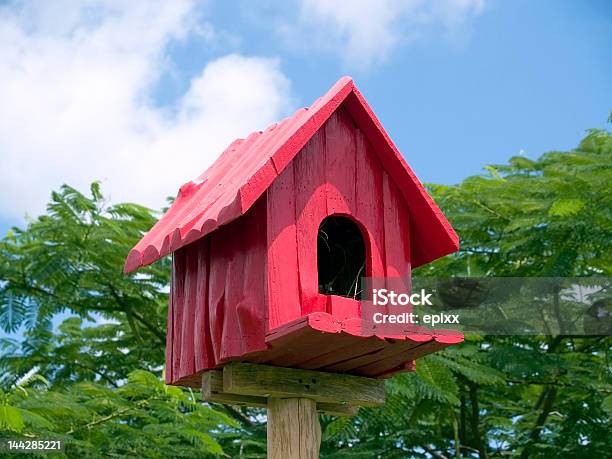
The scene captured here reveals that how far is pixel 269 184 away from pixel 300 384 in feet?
4.22

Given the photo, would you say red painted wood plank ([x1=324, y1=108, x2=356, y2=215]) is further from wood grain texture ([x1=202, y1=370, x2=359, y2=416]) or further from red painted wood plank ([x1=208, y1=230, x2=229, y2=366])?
wood grain texture ([x1=202, y1=370, x2=359, y2=416])

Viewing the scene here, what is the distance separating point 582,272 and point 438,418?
2114mm

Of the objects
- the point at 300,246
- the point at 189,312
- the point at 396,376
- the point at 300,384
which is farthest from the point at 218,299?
the point at 396,376

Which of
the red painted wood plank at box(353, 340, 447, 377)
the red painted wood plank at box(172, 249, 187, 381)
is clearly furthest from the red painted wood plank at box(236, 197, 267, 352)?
the red painted wood plank at box(172, 249, 187, 381)

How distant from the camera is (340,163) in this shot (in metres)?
6.14

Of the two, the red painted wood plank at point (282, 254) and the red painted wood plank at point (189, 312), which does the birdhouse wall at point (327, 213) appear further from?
the red painted wood plank at point (189, 312)

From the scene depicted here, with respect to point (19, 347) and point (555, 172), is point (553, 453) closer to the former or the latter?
point (555, 172)

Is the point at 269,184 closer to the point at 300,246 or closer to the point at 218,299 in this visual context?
the point at 300,246

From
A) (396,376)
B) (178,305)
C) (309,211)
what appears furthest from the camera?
(396,376)

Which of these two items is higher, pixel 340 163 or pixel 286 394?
pixel 340 163

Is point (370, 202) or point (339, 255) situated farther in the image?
point (339, 255)

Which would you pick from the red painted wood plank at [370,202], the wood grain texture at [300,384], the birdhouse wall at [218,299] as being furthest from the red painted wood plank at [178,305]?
the red painted wood plank at [370,202]

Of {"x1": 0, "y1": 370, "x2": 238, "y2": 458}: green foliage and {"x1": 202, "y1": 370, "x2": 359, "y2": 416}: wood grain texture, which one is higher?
{"x1": 0, "y1": 370, "x2": 238, "y2": 458}: green foliage

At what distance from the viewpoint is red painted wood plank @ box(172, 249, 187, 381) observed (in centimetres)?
650
